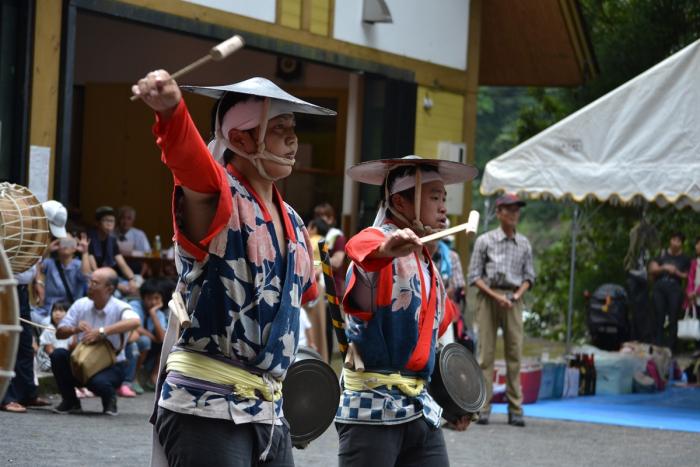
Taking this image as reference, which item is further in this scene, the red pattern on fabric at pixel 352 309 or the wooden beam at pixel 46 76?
the wooden beam at pixel 46 76

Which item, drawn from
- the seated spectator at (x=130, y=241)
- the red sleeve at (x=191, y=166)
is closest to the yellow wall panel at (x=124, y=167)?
the seated spectator at (x=130, y=241)

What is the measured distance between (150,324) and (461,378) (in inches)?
274

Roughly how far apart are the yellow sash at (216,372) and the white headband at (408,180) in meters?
1.44

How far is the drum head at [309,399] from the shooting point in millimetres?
4887

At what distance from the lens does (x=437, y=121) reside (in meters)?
16.8

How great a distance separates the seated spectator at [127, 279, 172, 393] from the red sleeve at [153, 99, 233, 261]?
8.08 metres

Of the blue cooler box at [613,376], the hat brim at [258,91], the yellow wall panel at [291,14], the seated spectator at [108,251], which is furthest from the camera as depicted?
the blue cooler box at [613,376]

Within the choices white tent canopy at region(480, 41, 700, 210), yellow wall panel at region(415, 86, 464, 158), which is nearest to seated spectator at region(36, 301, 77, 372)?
white tent canopy at region(480, 41, 700, 210)

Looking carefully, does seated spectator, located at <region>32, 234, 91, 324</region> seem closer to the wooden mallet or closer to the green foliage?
the wooden mallet

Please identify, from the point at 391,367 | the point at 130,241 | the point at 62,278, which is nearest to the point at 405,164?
the point at 391,367

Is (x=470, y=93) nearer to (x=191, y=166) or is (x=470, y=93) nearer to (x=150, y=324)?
(x=150, y=324)

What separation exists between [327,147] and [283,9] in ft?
11.0

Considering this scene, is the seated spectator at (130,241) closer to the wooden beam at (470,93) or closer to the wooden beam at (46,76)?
the wooden beam at (46,76)

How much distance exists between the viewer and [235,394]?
4016 millimetres
